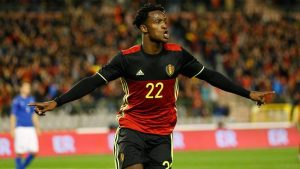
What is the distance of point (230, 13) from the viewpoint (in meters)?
38.2

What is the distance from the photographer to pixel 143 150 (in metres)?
8.05

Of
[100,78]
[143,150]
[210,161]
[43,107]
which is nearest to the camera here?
[43,107]

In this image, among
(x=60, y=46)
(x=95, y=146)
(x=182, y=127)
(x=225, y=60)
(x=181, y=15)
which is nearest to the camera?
(x=95, y=146)

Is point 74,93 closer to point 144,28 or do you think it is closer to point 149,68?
point 149,68

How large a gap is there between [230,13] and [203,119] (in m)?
11.4

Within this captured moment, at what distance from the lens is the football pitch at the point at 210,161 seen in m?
19.3

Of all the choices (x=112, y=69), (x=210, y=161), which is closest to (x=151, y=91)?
(x=112, y=69)

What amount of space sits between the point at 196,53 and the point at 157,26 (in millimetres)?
27009

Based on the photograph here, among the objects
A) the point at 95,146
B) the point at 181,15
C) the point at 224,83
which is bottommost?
the point at 95,146

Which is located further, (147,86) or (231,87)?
(231,87)

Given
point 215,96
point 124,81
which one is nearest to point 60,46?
point 215,96

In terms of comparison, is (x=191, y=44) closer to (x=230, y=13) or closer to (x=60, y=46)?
(x=230, y=13)

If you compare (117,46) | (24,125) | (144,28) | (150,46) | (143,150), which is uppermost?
(117,46)

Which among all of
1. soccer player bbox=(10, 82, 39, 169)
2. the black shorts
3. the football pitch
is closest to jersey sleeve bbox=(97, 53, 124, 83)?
the black shorts
